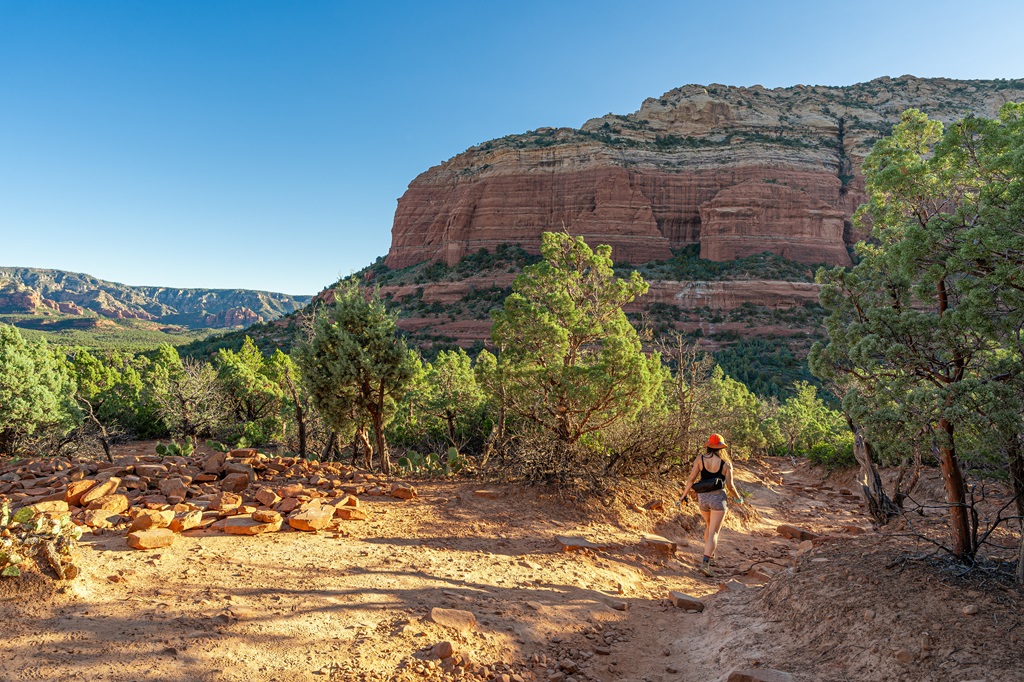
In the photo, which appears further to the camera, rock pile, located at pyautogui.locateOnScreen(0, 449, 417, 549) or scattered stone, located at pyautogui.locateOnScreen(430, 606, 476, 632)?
rock pile, located at pyautogui.locateOnScreen(0, 449, 417, 549)

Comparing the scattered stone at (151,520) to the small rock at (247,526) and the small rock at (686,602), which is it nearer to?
the small rock at (247,526)

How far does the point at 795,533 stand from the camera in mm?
9414

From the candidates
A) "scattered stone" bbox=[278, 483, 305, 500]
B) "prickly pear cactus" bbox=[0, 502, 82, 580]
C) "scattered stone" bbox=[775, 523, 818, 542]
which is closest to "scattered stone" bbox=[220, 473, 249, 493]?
"scattered stone" bbox=[278, 483, 305, 500]

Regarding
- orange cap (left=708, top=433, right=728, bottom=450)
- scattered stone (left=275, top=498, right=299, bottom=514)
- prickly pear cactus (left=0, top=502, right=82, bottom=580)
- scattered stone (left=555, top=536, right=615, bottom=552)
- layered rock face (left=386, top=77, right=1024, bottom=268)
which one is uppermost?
layered rock face (left=386, top=77, right=1024, bottom=268)

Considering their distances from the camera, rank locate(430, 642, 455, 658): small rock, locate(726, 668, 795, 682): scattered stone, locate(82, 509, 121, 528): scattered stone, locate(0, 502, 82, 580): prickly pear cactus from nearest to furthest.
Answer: locate(726, 668, 795, 682): scattered stone → locate(0, 502, 82, 580): prickly pear cactus → locate(430, 642, 455, 658): small rock → locate(82, 509, 121, 528): scattered stone

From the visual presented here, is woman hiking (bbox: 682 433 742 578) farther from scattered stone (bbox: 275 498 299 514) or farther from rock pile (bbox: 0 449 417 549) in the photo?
scattered stone (bbox: 275 498 299 514)

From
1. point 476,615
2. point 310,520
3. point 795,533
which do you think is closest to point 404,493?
point 310,520

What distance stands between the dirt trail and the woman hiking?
52 centimetres

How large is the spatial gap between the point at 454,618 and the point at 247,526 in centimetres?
319

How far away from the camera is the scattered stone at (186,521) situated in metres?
6.15

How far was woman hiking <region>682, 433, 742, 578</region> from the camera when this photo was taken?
7230 mm

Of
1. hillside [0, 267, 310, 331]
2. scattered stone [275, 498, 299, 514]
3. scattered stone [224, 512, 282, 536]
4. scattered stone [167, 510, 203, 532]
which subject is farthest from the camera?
hillside [0, 267, 310, 331]

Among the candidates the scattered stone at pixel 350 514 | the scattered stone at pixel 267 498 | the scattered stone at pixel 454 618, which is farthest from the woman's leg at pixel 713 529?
the scattered stone at pixel 267 498

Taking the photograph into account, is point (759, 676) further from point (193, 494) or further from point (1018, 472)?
point (193, 494)
